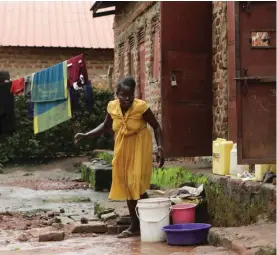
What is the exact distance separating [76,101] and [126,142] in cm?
725

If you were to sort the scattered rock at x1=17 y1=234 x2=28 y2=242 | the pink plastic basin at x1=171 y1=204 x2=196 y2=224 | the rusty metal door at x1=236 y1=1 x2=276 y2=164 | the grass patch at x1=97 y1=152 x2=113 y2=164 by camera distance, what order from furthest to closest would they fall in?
1. the grass patch at x1=97 y1=152 x2=113 y2=164
2. the scattered rock at x1=17 y1=234 x2=28 y2=242
3. the pink plastic basin at x1=171 y1=204 x2=196 y2=224
4. the rusty metal door at x1=236 y1=1 x2=276 y2=164

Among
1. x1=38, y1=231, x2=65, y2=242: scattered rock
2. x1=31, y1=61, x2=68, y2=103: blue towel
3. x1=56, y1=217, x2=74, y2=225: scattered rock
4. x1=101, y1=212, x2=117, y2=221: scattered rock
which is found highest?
x1=31, y1=61, x2=68, y2=103: blue towel

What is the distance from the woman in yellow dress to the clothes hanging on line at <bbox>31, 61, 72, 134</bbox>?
694cm

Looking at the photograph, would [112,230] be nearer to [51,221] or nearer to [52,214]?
[51,221]

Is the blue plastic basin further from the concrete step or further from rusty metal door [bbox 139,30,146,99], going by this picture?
rusty metal door [bbox 139,30,146,99]

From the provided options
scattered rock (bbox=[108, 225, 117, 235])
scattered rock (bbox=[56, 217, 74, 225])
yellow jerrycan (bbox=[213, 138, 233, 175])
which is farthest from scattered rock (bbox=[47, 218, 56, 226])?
yellow jerrycan (bbox=[213, 138, 233, 175])

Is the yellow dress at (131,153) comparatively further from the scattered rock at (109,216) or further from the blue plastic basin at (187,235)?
the scattered rock at (109,216)

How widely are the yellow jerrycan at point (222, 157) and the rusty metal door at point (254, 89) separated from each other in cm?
124

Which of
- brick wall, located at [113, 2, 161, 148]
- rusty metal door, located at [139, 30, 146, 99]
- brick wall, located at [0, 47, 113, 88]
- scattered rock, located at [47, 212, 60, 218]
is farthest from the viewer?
brick wall, located at [0, 47, 113, 88]

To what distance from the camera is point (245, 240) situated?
4.84 m

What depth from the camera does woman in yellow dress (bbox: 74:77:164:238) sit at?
241 inches

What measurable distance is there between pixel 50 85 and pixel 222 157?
23.4ft

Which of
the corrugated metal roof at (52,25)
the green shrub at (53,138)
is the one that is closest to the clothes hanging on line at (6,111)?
the green shrub at (53,138)

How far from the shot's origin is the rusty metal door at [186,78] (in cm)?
916
